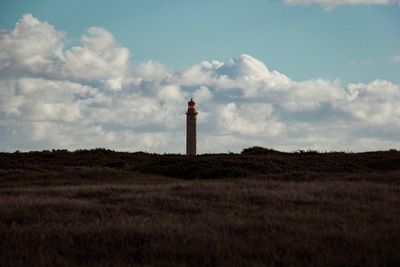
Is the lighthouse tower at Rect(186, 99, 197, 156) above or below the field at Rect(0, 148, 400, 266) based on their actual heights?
above

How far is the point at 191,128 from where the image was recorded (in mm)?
45781

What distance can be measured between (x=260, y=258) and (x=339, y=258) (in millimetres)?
1361

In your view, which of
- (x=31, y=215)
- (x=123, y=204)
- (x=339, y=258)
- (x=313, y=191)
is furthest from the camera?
(x=313, y=191)

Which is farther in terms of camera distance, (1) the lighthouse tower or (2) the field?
(1) the lighthouse tower

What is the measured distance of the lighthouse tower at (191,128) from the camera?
150 ft

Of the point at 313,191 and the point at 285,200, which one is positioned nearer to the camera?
the point at 285,200

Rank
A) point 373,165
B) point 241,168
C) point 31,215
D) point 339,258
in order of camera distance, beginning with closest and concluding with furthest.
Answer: point 339,258 < point 31,215 < point 241,168 < point 373,165

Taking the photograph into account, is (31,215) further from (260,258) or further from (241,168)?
(241,168)

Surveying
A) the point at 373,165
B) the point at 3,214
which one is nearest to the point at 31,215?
the point at 3,214

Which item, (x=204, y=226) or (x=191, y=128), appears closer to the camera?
(x=204, y=226)

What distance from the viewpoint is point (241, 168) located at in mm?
32844

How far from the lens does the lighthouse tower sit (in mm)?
45656

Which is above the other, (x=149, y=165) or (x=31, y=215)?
(x=149, y=165)

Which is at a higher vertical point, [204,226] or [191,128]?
[191,128]
